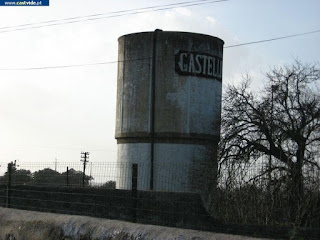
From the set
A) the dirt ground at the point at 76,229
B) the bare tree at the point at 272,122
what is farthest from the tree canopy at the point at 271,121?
the dirt ground at the point at 76,229

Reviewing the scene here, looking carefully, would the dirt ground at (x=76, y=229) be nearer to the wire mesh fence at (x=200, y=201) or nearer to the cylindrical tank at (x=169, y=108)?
the wire mesh fence at (x=200, y=201)

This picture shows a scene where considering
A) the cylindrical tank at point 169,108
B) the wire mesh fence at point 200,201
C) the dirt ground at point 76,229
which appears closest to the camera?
the dirt ground at point 76,229

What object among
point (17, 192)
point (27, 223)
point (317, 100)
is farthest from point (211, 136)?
point (27, 223)

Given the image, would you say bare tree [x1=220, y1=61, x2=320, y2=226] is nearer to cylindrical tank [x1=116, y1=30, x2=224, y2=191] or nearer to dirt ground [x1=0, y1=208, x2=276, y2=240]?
cylindrical tank [x1=116, y1=30, x2=224, y2=191]

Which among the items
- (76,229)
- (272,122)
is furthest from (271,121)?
(76,229)

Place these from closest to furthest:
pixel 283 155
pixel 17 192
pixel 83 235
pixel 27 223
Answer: pixel 83 235, pixel 27 223, pixel 17 192, pixel 283 155

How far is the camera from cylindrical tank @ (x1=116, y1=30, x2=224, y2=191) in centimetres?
1877

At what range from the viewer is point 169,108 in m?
18.8

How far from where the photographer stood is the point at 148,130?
18.9m

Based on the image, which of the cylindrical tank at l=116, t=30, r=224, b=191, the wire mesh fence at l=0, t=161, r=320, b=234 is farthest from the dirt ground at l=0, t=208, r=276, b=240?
the cylindrical tank at l=116, t=30, r=224, b=191

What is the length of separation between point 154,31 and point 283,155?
626cm

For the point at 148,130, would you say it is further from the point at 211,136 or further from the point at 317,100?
the point at 317,100

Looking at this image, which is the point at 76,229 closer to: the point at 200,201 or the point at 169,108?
the point at 200,201

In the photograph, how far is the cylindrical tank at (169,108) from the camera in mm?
18766
